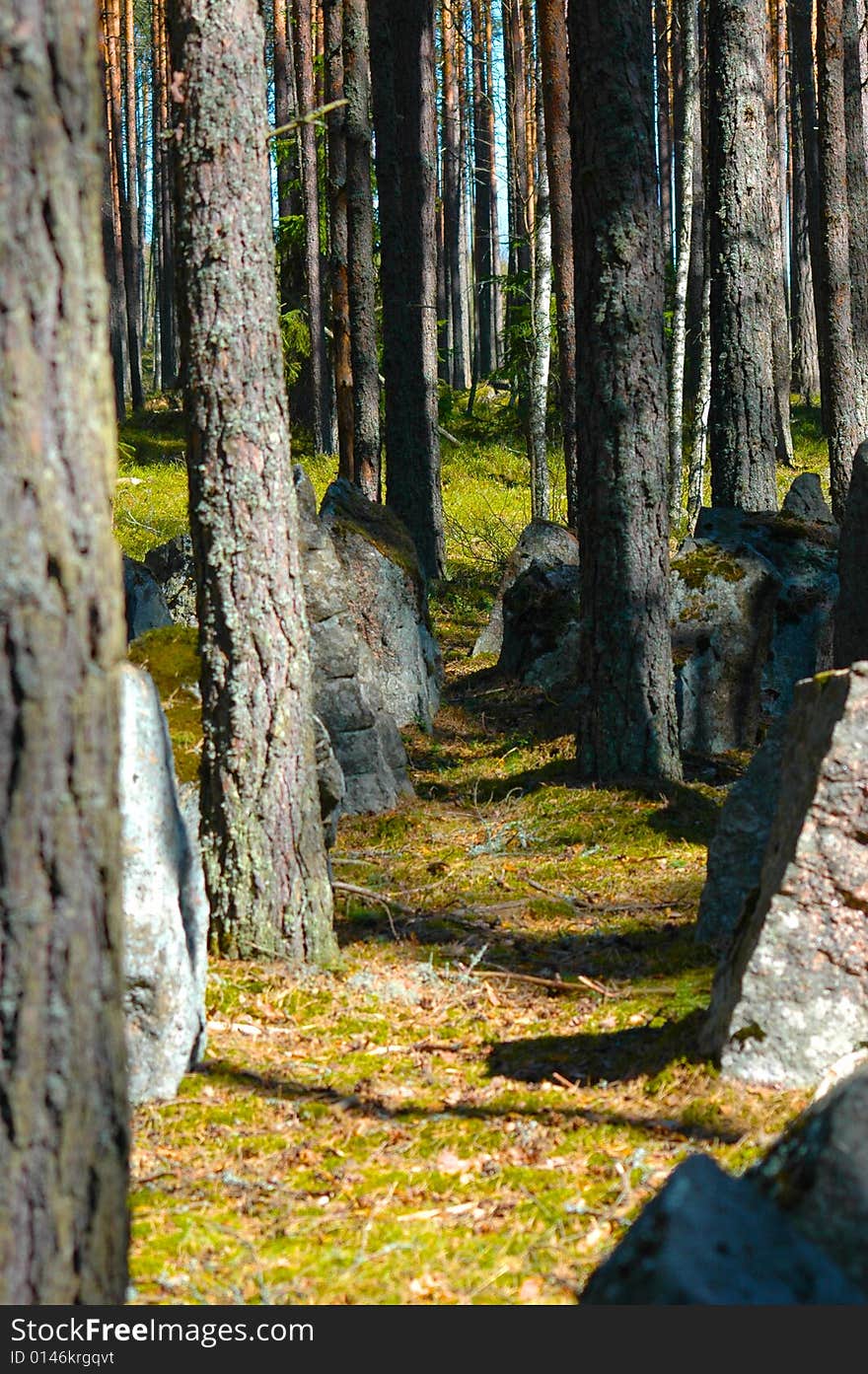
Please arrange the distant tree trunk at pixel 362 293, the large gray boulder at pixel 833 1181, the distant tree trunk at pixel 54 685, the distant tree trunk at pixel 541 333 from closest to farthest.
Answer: the distant tree trunk at pixel 54 685 → the large gray boulder at pixel 833 1181 → the distant tree trunk at pixel 362 293 → the distant tree trunk at pixel 541 333

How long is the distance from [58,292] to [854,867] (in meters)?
2.79

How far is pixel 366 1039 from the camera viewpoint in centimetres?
473

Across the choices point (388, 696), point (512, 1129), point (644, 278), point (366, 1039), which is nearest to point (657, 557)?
point (644, 278)

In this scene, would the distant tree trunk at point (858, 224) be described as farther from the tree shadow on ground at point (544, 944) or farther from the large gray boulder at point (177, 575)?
the tree shadow on ground at point (544, 944)

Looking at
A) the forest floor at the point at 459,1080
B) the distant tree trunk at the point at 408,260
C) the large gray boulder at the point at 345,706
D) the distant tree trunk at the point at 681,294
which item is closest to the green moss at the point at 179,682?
the forest floor at the point at 459,1080

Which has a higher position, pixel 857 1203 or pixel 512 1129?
pixel 857 1203

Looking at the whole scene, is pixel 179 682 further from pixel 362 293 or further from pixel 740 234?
pixel 362 293

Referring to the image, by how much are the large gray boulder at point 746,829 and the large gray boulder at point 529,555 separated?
7045 mm

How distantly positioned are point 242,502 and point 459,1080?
2375mm

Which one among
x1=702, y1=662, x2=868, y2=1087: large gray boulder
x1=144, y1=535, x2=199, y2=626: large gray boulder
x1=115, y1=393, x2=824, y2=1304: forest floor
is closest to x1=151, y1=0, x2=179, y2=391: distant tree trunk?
x1=144, y1=535, x2=199, y2=626: large gray boulder

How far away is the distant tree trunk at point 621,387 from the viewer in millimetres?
7633

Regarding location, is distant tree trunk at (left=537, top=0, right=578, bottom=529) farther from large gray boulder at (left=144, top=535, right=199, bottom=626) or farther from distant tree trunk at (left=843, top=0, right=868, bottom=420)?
large gray boulder at (left=144, top=535, right=199, bottom=626)

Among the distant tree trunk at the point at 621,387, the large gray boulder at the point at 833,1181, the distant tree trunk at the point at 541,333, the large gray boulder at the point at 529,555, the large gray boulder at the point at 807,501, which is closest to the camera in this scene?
the large gray boulder at the point at 833,1181

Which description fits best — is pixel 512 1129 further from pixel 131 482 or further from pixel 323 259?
pixel 323 259
